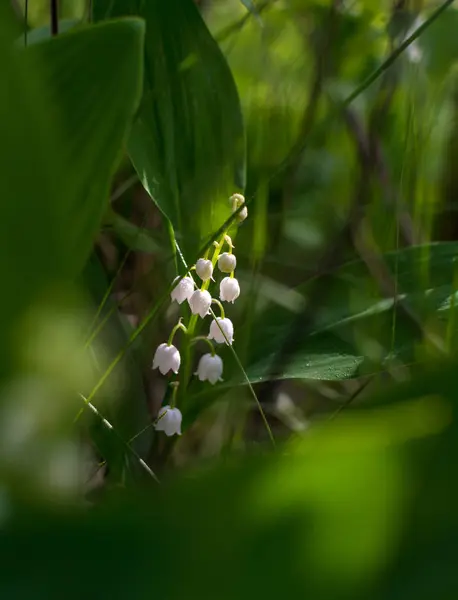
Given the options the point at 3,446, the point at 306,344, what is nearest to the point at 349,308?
the point at 306,344

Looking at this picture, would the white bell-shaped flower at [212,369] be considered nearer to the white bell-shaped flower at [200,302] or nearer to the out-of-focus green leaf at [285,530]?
the white bell-shaped flower at [200,302]

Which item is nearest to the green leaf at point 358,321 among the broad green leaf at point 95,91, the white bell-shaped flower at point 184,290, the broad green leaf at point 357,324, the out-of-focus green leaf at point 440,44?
the broad green leaf at point 357,324

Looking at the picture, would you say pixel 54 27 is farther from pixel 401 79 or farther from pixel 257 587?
pixel 257 587

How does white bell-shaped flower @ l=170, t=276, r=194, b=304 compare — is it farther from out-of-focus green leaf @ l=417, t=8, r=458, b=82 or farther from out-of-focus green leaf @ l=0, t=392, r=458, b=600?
out-of-focus green leaf @ l=0, t=392, r=458, b=600

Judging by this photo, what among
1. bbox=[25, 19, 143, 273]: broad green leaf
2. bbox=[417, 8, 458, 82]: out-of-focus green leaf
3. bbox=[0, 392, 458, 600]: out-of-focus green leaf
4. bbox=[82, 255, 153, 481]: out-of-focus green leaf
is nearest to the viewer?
bbox=[0, 392, 458, 600]: out-of-focus green leaf

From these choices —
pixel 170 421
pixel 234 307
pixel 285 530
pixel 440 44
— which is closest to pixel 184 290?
pixel 170 421

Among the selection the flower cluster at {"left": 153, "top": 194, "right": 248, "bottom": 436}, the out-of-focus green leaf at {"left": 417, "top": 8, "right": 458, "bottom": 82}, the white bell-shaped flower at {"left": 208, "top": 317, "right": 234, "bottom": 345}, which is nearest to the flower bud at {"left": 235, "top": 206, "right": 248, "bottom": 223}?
the flower cluster at {"left": 153, "top": 194, "right": 248, "bottom": 436}

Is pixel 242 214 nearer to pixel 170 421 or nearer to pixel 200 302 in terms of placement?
pixel 200 302
